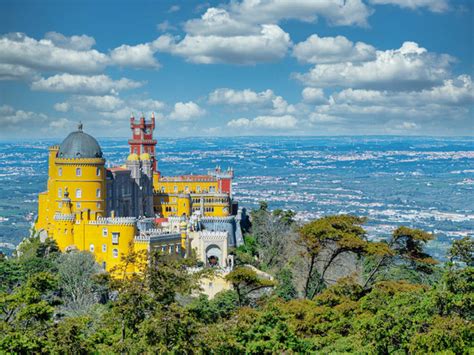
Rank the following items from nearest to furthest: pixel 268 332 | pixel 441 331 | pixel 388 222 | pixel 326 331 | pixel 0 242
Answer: pixel 441 331 < pixel 268 332 < pixel 326 331 < pixel 0 242 < pixel 388 222

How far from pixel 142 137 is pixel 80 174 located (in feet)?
96.4

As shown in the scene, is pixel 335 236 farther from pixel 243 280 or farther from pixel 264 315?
pixel 264 315

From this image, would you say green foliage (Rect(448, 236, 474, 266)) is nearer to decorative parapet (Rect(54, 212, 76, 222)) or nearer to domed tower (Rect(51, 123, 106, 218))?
decorative parapet (Rect(54, 212, 76, 222))

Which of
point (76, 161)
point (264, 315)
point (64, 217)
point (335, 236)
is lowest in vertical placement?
point (264, 315)

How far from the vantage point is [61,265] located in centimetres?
5088

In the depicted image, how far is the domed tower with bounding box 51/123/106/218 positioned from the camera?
2309 inches

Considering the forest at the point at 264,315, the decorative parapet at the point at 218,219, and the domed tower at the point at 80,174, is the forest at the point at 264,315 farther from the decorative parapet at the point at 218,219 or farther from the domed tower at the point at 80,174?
the decorative parapet at the point at 218,219

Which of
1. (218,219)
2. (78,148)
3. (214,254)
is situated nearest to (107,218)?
(78,148)

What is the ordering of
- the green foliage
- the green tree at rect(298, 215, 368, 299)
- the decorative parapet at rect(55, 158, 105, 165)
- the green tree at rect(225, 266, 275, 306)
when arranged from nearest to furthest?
the green foliage
the green tree at rect(298, 215, 368, 299)
the green tree at rect(225, 266, 275, 306)
the decorative parapet at rect(55, 158, 105, 165)

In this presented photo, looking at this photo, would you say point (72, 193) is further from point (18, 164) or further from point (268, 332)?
point (18, 164)

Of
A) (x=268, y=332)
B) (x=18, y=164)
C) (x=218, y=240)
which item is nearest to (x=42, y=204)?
(x=218, y=240)

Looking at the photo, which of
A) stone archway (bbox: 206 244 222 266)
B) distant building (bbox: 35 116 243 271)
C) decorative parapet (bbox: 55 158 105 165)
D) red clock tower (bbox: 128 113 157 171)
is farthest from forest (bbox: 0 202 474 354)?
red clock tower (bbox: 128 113 157 171)

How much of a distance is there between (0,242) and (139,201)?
52.4 m

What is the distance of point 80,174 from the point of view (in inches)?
2313
